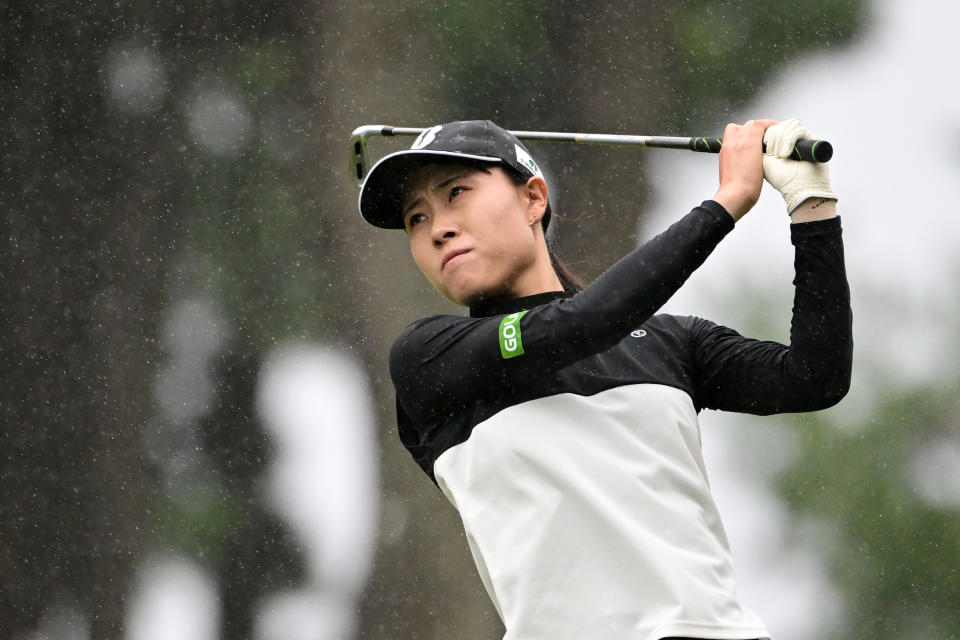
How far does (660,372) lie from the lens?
7.74ft

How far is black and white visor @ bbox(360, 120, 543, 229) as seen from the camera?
8.18 ft

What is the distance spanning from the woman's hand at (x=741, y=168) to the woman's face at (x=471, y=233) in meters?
0.38

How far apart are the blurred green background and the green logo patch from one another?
13.1 ft

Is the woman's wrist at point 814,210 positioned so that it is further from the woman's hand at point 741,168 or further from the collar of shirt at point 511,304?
the collar of shirt at point 511,304

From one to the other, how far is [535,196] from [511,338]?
47 cm

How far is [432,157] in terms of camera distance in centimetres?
250

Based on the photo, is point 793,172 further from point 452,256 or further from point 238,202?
point 238,202

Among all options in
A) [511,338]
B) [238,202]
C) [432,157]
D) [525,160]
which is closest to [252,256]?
[238,202]

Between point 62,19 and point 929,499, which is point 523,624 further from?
point 62,19

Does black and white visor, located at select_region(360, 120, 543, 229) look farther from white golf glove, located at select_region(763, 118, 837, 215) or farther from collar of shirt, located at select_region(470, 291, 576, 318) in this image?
white golf glove, located at select_region(763, 118, 837, 215)

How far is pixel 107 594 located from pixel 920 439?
404 cm

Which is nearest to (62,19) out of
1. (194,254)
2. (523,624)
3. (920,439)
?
(194,254)

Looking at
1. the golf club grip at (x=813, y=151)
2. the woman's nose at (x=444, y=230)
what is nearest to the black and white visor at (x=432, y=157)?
the woman's nose at (x=444, y=230)

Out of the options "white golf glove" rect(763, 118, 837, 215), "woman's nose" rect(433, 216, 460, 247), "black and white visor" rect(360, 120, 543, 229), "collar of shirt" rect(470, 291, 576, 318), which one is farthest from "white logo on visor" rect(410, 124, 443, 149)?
"white golf glove" rect(763, 118, 837, 215)
